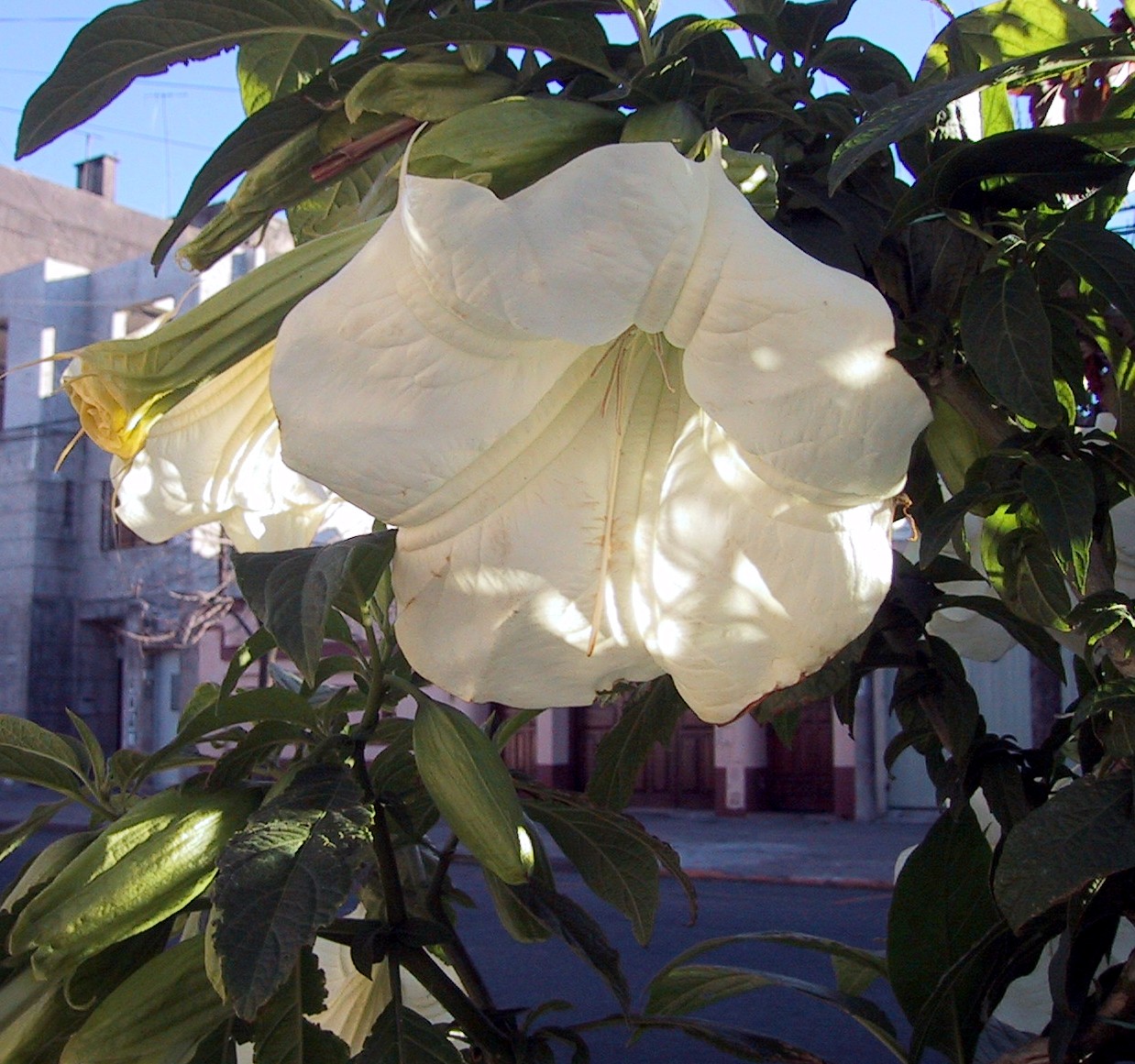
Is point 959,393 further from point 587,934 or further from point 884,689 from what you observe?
point 884,689

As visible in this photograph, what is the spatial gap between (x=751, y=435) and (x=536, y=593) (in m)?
0.13

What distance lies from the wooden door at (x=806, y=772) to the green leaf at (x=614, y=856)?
30.5ft

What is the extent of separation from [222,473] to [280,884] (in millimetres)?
192

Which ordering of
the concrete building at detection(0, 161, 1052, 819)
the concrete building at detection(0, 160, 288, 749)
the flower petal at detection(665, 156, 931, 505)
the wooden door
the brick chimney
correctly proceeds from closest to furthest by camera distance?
the flower petal at detection(665, 156, 931, 505) → the wooden door → the concrete building at detection(0, 161, 1052, 819) → the concrete building at detection(0, 160, 288, 749) → the brick chimney

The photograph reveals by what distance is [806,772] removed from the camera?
10.0 meters

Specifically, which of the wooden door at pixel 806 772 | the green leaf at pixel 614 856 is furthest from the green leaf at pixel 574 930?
the wooden door at pixel 806 772

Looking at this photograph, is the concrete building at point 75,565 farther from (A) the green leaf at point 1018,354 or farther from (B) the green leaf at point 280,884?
(A) the green leaf at point 1018,354

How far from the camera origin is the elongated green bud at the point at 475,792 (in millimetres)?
525

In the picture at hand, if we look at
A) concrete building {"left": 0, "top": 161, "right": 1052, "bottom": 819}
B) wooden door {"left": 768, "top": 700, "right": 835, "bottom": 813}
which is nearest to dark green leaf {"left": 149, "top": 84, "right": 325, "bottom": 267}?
wooden door {"left": 768, "top": 700, "right": 835, "bottom": 813}

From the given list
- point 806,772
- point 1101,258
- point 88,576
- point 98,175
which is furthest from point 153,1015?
point 98,175

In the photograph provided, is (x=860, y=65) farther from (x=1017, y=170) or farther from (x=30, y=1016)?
(x=30, y=1016)

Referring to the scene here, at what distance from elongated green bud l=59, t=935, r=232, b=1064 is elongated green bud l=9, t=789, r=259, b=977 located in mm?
25

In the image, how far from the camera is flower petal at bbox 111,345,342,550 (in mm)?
571

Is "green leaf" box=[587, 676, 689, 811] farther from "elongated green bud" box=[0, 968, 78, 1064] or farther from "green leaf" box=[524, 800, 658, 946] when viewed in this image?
"elongated green bud" box=[0, 968, 78, 1064]
